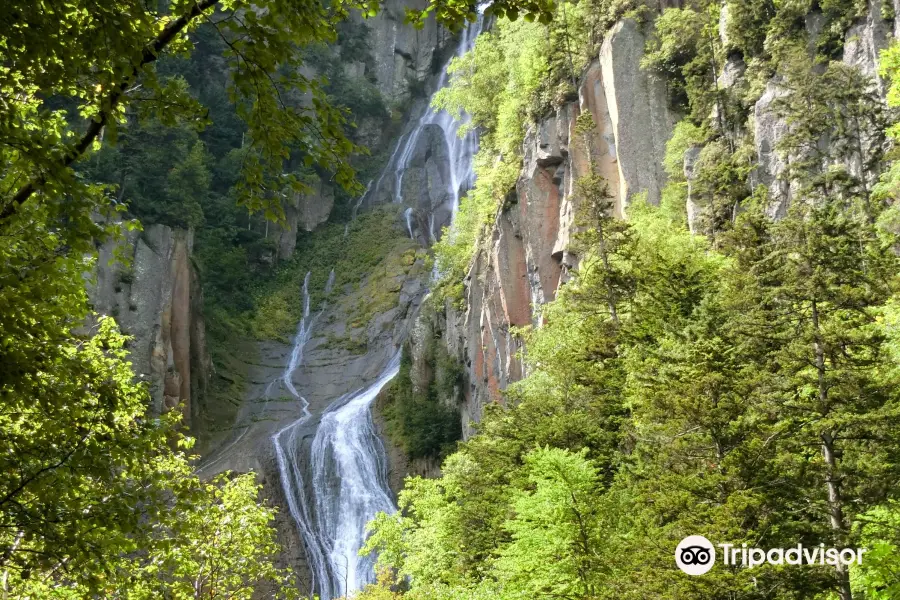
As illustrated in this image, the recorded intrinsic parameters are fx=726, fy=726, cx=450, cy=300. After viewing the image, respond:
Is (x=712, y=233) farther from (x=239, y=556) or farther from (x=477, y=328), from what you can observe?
(x=239, y=556)

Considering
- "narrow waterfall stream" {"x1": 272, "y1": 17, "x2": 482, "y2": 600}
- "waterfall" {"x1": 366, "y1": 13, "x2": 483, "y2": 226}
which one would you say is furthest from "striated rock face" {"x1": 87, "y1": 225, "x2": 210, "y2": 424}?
"waterfall" {"x1": 366, "y1": 13, "x2": 483, "y2": 226}

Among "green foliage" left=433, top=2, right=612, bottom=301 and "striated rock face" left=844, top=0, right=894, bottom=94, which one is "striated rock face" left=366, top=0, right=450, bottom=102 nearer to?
"green foliage" left=433, top=2, right=612, bottom=301

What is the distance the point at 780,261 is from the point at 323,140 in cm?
1107

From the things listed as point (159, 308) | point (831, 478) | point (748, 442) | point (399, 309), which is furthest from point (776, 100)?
point (399, 309)

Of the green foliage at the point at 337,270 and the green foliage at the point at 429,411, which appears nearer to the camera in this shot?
the green foliage at the point at 429,411

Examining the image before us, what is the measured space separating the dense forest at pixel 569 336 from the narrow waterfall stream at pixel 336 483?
257cm

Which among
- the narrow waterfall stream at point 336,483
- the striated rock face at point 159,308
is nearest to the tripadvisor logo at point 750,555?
the narrow waterfall stream at point 336,483

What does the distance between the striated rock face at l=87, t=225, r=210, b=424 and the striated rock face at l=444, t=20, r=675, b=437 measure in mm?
16092

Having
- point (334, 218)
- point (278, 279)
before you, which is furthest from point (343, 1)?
point (334, 218)

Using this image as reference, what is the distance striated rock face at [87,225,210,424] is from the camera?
38281 mm

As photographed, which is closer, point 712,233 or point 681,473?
point 681,473

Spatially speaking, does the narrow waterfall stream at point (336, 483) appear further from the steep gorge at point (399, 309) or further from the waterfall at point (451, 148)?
the waterfall at point (451, 148)

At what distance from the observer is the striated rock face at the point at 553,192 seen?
2922 centimetres

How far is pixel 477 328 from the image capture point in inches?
1446
